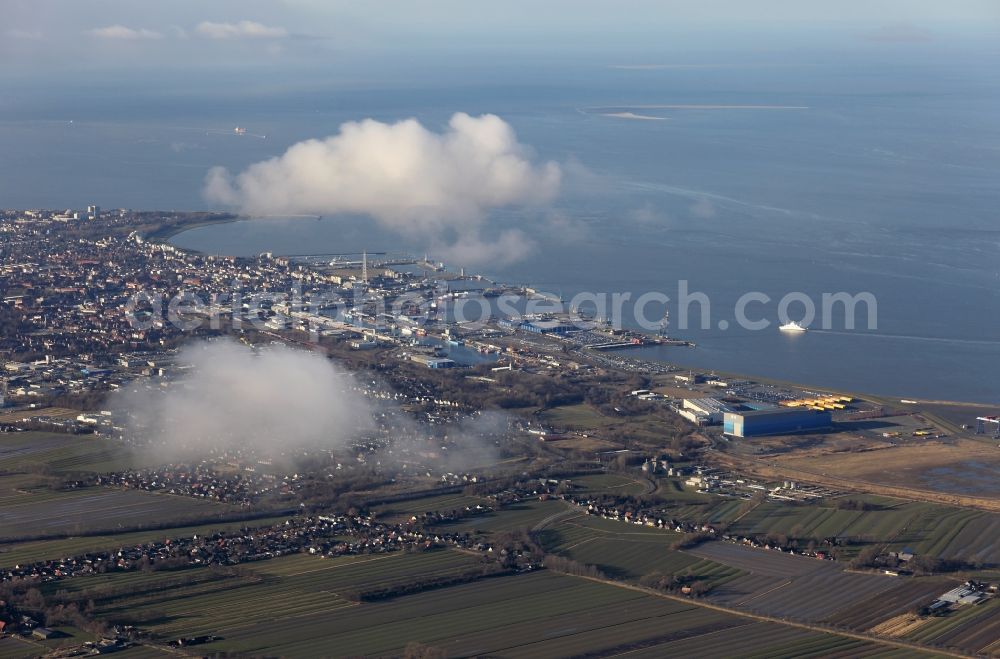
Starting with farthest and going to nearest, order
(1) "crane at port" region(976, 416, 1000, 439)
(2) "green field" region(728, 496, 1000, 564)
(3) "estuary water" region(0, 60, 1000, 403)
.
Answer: (3) "estuary water" region(0, 60, 1000, 403)
(1) "crane at port" region(976, 416, 1000, 439)
(2) "green field" region(728, 496, 1000, 564)

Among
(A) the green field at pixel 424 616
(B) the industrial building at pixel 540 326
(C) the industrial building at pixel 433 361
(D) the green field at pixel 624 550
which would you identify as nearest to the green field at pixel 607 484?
(D) the green field at pixel 624 550

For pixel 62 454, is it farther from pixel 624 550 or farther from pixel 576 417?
pixel 624 550

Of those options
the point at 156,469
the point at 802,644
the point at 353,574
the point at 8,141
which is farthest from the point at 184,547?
the point at 8,141

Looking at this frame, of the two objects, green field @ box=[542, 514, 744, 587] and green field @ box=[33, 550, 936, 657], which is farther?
green field @ box=[542, 514, 744, 587]

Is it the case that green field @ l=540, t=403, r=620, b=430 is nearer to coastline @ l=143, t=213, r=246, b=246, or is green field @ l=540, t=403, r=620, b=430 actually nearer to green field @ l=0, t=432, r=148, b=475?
green field @ l=0, t=432, r=148, b=475
